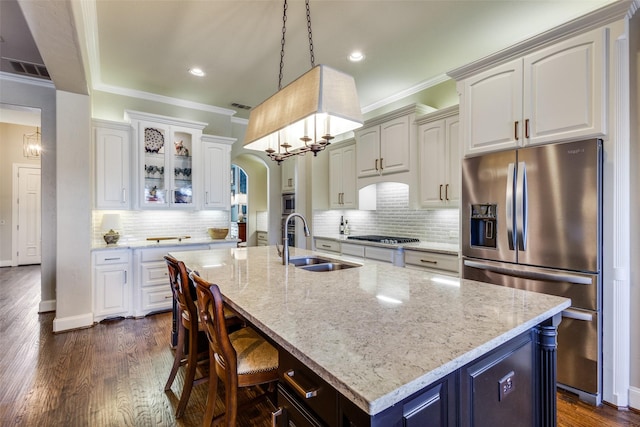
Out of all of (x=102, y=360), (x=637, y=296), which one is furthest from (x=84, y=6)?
(x=637, y=296)

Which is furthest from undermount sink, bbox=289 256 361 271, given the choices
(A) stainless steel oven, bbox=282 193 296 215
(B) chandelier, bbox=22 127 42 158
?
(B) chandelier, bbox=22 127 42 158

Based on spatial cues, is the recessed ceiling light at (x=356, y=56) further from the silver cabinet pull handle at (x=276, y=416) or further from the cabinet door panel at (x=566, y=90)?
the silver cabinet pull handle at (x=276, y=416)

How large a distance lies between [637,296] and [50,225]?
19.1 feet

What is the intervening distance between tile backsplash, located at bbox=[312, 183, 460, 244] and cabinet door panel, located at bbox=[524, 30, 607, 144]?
4.78 ft

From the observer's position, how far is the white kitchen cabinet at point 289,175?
5.79 m

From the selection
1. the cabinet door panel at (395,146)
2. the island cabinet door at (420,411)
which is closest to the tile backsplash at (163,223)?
the cabinet door panel at (395,146)

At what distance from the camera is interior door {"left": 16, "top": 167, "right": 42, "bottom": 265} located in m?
6.88

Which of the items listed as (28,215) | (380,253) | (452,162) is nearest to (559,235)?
(452,162)

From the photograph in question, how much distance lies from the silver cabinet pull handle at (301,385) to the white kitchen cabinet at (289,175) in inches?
189

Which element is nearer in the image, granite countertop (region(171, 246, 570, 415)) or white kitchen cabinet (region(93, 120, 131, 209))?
granite countertop (region(171, 246, 570, 415))

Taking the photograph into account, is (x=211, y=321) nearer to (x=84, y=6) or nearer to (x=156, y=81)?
(x=84, y=6)

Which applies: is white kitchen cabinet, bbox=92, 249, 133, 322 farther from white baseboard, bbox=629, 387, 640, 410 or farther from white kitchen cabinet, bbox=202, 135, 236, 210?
white baseboard, bbox=629, 387, 640, 410

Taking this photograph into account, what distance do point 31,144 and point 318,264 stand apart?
24.2ft

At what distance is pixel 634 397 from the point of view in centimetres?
203
